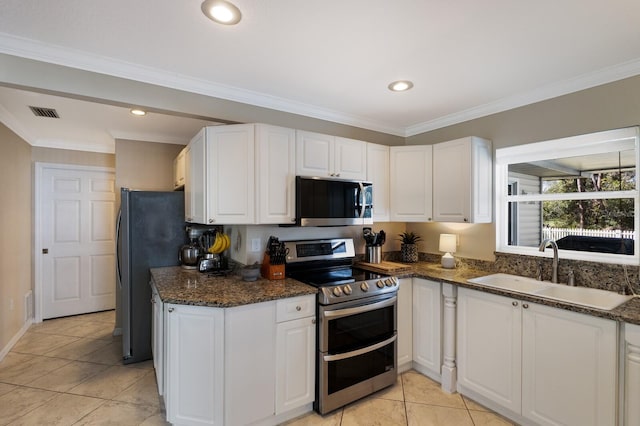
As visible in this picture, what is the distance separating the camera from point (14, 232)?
341 centimetres

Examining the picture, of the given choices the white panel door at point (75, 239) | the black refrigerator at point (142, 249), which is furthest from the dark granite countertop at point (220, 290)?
the white panel door at point (75, 239)

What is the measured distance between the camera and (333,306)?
88.4 inches

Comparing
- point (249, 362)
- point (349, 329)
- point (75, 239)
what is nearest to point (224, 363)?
point (249, 362)

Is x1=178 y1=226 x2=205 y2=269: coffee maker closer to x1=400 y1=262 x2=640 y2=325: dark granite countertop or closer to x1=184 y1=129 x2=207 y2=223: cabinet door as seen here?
x1=184 y1=129 x2=207 y2=223: cabinet door

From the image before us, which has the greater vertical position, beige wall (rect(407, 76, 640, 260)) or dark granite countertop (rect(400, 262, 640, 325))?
beige wall (rect(407, 76, 640, 260))

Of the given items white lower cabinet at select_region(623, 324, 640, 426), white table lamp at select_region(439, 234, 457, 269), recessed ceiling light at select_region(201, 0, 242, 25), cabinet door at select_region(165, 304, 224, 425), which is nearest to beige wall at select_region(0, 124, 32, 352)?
cabinet door at select_region(165, 304, 224, 425)

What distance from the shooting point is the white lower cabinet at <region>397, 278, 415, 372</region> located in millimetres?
2756

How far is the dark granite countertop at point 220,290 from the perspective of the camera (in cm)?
195

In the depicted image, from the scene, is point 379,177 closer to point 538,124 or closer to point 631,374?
point 538,124

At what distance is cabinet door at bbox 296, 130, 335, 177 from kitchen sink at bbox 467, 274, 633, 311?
1.54 m

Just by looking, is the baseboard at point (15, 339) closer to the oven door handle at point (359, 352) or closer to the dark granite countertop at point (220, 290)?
the dark granite countertop at point (220, 290)

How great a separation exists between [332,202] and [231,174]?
2.88ft

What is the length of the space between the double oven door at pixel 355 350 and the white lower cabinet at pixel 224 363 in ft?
1.07

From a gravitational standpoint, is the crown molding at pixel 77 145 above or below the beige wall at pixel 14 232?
above
